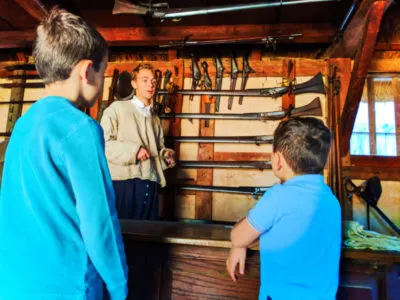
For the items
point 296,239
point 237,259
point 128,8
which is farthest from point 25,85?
point 296,239

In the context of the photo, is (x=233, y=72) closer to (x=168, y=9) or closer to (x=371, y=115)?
(x=168, y=9)

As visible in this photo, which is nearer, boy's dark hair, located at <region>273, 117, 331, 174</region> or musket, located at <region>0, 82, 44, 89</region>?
boy's dark hair, located at <region>273, 117, 331, 174</region>

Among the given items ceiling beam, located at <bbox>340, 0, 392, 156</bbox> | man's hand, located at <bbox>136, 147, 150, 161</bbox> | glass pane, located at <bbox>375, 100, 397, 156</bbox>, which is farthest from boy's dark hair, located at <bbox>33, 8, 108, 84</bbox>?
glass pane, located at <bbox>375, 100, 397, 156</bbox>

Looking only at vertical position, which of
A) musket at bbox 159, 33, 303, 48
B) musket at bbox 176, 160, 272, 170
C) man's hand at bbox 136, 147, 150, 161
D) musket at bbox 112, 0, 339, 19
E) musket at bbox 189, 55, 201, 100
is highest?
musket at bbox 159, 33, 303, 48

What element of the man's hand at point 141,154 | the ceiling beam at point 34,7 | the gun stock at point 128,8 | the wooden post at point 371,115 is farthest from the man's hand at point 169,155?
the wooden post at point 371,115

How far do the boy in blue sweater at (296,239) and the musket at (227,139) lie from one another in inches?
79.2

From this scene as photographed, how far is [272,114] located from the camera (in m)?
2.91

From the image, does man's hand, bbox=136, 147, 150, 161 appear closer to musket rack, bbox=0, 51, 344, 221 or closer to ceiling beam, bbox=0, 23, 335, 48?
musket rack, bbox=0, 51, 344, 221

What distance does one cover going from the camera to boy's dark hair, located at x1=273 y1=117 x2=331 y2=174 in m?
0.91

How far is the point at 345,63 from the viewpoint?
2.98 metres

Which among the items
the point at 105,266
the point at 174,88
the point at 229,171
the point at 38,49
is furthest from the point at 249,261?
the point at 174,88

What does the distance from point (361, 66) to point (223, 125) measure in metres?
1.32

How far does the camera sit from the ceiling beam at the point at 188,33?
9.34 feet

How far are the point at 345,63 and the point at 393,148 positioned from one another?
95cm
